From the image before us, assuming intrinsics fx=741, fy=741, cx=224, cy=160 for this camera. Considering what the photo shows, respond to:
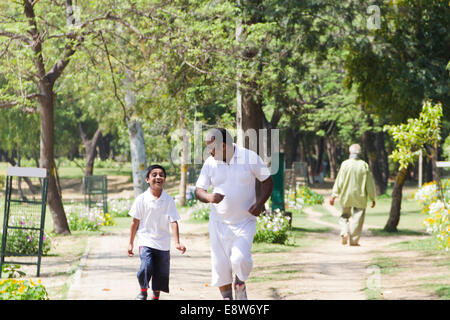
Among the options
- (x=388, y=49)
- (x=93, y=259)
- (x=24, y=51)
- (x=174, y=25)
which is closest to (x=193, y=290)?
(x=93, y=259)

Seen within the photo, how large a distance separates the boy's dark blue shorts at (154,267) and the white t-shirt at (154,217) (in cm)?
7

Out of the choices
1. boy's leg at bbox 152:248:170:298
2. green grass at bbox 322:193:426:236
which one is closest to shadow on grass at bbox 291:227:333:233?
green grass at bbox 322:193:426:236

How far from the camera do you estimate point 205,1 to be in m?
15.9

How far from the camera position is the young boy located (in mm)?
7461

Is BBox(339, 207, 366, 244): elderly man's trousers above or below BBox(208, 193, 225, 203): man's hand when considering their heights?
below

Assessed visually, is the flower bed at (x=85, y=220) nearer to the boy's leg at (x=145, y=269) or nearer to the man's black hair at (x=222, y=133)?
the boy's leg at (x=145, y=269)

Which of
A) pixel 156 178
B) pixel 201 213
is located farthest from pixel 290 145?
pixel 156 178

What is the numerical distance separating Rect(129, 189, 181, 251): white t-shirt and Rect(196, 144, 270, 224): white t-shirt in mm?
753

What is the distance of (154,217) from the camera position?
7465 mm

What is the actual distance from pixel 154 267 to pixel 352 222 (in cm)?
678

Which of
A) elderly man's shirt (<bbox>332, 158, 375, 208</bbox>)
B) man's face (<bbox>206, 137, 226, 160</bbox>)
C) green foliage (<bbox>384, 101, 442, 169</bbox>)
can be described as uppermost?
green foliage (<bbox>384, 101, 442, 169</bbox>)

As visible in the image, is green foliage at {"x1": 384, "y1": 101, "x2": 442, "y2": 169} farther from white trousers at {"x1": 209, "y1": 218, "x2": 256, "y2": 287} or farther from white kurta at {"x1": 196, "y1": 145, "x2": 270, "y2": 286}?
white trousers at {"x1": 209, "y1": 218, "x2": 256, "y2": 287}

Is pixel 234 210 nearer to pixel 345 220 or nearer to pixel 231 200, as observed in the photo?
pixel 231 200

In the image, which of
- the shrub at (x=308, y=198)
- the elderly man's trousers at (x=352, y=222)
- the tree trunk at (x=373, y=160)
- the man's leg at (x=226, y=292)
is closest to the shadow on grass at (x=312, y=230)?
the elderly man's trousers at (x=352, y=222)
